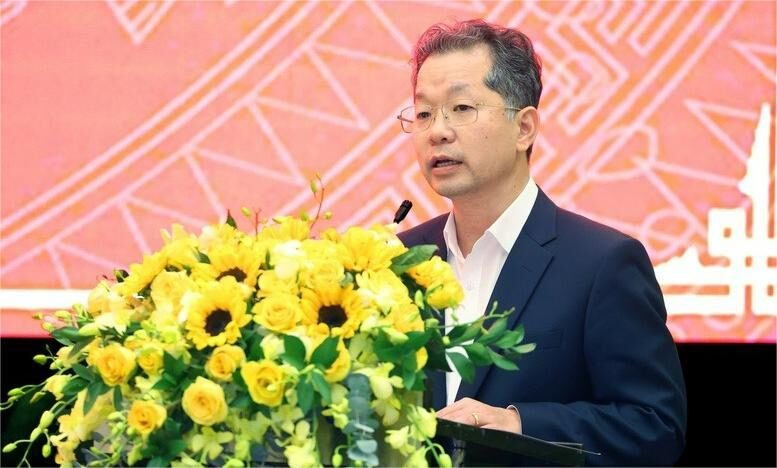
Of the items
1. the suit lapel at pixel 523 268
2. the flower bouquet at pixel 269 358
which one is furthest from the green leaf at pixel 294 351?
the suit lapel at pixel 523 268

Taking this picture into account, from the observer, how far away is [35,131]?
2.93 m

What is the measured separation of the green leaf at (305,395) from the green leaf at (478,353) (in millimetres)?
186

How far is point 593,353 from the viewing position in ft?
5.92

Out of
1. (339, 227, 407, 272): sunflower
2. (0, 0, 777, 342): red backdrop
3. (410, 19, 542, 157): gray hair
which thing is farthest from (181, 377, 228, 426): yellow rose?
(0, 0, 777, 342): red backdrop

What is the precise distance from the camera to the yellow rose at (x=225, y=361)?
1.14m

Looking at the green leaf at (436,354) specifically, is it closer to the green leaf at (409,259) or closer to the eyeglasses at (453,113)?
the green leaf at (409,259)

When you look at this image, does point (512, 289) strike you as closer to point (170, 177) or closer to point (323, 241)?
point (323, 241)

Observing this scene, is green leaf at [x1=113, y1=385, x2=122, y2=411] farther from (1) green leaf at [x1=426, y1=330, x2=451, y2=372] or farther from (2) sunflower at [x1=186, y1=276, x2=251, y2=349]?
(1) green leaf at [x1=426, y1=330, x2=451, y2=372]

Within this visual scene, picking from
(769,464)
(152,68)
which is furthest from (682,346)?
(152,68)

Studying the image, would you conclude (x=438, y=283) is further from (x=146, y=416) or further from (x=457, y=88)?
(x=457, y=88)

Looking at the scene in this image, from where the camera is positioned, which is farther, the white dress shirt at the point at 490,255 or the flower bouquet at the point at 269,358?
the white dress shirt at the point at 490,255

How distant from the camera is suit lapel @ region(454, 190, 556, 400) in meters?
1.87

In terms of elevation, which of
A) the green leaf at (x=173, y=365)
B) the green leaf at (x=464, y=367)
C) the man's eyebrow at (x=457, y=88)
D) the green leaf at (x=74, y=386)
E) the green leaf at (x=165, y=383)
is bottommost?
the green leaf at (x=464, y=367)

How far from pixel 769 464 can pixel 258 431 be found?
2.43 meters
